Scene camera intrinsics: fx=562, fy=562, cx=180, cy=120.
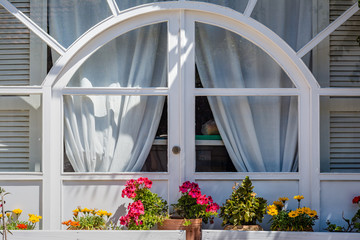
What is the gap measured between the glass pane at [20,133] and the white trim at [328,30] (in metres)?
2.43

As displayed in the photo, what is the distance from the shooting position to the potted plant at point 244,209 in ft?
15.5

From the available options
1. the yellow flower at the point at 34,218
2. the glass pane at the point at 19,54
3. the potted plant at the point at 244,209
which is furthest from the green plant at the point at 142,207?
the glass pane at the point at 19,54

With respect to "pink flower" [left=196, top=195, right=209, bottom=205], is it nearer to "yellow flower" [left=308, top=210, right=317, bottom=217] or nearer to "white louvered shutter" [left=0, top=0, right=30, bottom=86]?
"yellow flower" [left=308, top=210, right=317, bottom=217]

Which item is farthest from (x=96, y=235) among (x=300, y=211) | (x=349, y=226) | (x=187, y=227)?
(x=349, y=226)

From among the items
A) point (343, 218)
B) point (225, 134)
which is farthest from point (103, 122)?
point (343, 218)

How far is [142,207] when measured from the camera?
4.68 metres

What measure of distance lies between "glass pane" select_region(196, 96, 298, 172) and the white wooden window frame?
2.8 inches

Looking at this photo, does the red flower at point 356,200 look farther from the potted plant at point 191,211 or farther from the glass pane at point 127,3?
the glass pane at point 127,3

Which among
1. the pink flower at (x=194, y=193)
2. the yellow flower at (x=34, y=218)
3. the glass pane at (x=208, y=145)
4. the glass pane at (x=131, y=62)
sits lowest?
the yellow flower at (x=34, y=218)

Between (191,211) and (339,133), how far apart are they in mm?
1528

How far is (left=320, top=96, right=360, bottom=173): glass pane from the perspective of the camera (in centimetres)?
507

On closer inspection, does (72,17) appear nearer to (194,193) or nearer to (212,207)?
(194,193)

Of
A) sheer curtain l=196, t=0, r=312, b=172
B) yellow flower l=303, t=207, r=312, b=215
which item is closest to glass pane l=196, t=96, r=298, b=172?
sheer curtain l=196, t=0, r=312, b=172

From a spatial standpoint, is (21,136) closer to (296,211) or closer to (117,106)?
(117,106)
